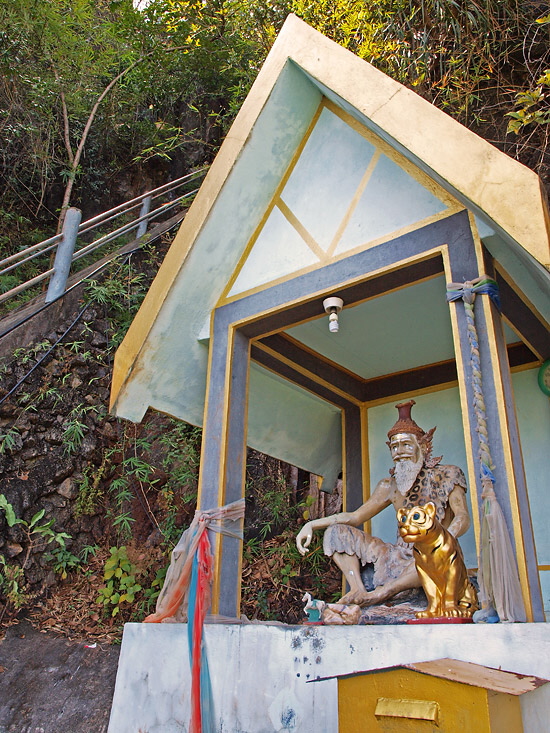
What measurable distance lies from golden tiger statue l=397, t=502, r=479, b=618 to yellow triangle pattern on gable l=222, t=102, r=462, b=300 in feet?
6.55

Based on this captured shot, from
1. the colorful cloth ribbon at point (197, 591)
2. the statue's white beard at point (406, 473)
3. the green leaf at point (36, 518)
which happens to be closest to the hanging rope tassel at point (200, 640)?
the colorful cloth ribbon at point (197, 591)

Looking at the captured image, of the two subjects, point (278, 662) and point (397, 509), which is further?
point (397, 509)

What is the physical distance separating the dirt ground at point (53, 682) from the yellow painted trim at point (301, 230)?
163 inches

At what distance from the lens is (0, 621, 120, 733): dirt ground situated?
5078 mm

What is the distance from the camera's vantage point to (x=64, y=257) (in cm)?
811

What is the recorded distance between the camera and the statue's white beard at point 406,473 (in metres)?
4.66

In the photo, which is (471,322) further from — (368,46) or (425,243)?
(368,46)

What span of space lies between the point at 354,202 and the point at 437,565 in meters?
2.72

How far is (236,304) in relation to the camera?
5.12m

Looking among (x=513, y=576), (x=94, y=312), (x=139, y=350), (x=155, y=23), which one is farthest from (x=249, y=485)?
(x=155, y=23)

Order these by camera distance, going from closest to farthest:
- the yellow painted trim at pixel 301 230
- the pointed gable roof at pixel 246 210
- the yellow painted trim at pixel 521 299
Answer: the yellow painted trim at pixel 521 299 → the pointed gable roof at pixel 246 210 → the yellow painted trim at pixel 301 230

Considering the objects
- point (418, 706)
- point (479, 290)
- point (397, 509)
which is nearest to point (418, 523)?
point (397, 509)

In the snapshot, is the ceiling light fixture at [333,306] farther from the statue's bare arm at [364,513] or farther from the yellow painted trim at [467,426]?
the statue's bare arm at [364,513]

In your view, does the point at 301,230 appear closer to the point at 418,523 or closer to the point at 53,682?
the point at 418,523
